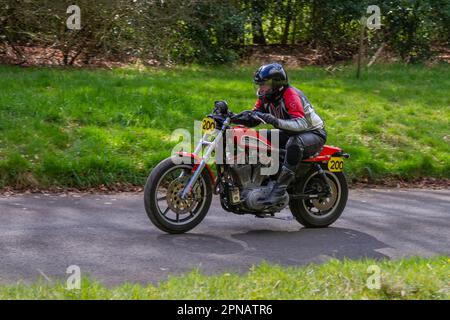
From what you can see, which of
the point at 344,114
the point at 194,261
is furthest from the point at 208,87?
the point at 194,261

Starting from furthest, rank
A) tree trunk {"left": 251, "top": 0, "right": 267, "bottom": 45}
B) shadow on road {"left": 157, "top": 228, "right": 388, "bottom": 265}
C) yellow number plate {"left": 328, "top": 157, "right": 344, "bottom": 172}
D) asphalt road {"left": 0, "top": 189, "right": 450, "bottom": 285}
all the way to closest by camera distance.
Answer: tree trunk {"left": 251, "top": 0, "right": 267, "bottom": 45}, yellow number plate {"left": 328, "top": 157, "right": 344, "bottom": 172}, shadow on road {"left": 157, "top": 228, "right": 388, "bottom": 265}, asphalt road {"left": 0, "top": 189, "right": 450, "bottom": 285}

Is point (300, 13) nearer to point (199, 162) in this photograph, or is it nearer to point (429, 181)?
point (429, 181)

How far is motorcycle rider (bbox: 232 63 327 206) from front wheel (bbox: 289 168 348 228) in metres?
0.35

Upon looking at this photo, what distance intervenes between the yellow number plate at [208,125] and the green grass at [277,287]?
1.86m

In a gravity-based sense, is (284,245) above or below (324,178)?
below

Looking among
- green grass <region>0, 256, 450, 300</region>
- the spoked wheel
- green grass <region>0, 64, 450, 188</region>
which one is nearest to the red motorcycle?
the spoked wheel

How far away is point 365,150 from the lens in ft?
38.5

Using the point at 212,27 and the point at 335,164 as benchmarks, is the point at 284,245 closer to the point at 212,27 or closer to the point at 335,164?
the point at 335,164

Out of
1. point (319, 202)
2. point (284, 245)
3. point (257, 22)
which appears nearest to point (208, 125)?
point (284, 245)

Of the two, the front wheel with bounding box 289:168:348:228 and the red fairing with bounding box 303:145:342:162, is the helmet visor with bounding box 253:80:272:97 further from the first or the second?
the front wheel with bounding box 289:168:348:228

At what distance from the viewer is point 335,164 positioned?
344 inches

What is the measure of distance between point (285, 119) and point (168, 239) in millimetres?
1707

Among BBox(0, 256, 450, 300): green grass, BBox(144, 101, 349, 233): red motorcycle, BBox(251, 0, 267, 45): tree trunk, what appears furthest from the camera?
BBox(251, 0, 267, 45): tree trunk

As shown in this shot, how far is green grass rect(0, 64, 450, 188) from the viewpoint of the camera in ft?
33.5
